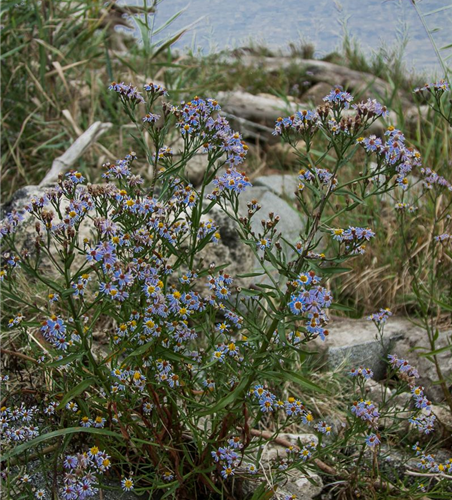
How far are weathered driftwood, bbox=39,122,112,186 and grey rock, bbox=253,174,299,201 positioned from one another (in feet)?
4.84

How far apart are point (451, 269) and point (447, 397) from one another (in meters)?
1.31

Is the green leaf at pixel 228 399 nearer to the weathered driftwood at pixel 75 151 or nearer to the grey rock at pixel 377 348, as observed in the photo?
the grey rock at pixel 377 348

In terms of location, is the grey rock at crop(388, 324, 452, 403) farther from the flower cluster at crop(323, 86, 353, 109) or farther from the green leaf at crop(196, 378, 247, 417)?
the flower cluster at crop(323, 86, 353, 109)

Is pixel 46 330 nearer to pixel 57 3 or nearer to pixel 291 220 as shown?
pixel 291 220

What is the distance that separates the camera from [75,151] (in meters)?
4.73

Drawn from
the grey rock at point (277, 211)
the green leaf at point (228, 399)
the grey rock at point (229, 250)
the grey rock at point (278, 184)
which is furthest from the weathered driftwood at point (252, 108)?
the green leaf at point (228, 399)

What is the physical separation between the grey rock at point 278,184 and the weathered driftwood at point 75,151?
1474 millimetres

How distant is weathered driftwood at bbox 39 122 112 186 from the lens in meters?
4.59

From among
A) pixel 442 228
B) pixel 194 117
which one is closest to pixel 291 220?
pixel 442 228

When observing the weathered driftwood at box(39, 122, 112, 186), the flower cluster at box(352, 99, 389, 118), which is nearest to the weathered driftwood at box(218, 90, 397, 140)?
the weathered driftwood at box(39, 122, 112, 186)

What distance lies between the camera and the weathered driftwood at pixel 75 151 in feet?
15.1

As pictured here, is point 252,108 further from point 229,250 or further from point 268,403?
point 268,403

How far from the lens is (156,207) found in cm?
198

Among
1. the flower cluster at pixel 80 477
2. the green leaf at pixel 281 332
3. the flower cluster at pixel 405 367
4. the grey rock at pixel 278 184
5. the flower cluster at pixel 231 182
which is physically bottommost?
the grey rock at pixel 278 184
